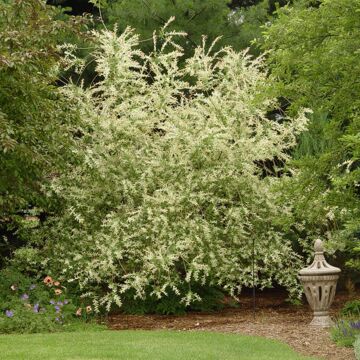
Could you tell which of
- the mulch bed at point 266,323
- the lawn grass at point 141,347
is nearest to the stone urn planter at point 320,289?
the mulch bed at point 266,323

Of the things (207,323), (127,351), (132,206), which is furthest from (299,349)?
(132,206)

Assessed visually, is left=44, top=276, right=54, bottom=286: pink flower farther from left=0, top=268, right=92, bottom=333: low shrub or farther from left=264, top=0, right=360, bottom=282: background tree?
left=264, top=0, right=360, bottom=282: background tree

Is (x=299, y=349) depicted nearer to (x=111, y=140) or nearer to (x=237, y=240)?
(x=237, y=240)

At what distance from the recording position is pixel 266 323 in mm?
11094

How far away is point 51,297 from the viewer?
12.0 meters

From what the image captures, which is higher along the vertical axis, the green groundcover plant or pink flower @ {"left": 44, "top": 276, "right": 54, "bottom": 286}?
the green groundcover plant

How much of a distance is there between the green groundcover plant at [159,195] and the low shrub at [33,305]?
0.34 metres

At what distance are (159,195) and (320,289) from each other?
273cm

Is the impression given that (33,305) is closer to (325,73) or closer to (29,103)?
(29,103)

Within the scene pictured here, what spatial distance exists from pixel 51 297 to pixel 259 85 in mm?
4661

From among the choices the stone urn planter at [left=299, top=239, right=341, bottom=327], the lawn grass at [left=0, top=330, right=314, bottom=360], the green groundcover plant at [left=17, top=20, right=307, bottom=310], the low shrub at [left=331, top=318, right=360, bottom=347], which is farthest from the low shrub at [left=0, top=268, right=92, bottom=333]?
the low shrub at [left=331, top=318, right=360, bottom=347]

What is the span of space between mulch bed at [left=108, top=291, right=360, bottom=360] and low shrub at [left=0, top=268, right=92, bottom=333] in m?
0.71

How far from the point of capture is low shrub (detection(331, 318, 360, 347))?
892 centimetres

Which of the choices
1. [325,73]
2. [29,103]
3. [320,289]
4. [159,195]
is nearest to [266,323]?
[320,289]
